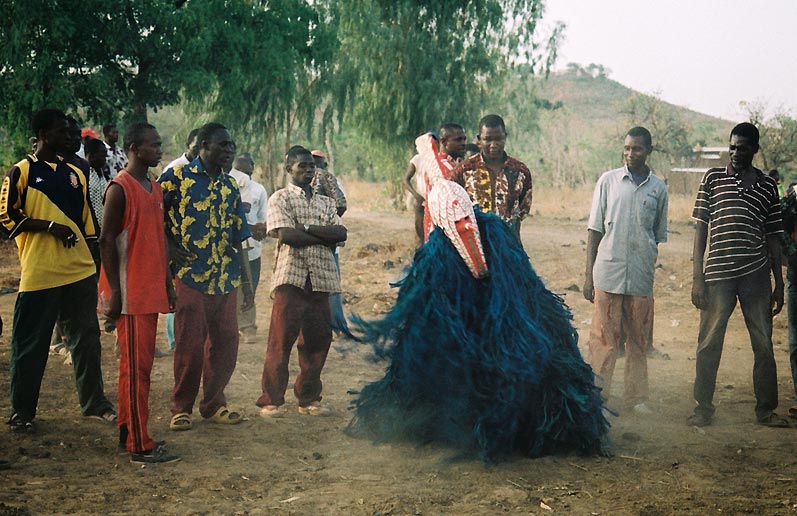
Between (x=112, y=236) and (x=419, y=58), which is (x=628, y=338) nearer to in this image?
(x=112, y=236)

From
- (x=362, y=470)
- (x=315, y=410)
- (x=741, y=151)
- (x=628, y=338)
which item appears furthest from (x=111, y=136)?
(x=741, y=151)

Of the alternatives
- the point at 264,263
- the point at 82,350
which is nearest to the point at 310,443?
the point at 82,350

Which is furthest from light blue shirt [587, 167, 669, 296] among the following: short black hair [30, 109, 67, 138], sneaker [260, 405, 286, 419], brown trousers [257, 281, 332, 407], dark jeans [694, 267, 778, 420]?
short black hair [30, 109, 67, 138]

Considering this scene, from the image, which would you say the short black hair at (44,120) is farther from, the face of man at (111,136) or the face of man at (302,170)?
the face of man at (111,136)

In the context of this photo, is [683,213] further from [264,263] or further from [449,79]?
[264,263]

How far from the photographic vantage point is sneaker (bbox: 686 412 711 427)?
5.34m

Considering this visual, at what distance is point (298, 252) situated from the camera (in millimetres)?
5391

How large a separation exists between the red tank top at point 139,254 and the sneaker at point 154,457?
782 mm

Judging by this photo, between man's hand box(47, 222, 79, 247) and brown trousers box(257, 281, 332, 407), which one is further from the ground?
man's hand box(47, 222, 79, 247)

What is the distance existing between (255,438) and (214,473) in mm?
725

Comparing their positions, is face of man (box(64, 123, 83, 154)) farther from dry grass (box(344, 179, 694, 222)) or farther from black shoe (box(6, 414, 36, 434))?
dry grass (box(344, 179, 694, 222))

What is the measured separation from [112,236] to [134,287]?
0.30 meters

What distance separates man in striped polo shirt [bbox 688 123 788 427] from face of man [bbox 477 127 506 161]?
142 centimetres

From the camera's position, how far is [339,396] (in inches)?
242
